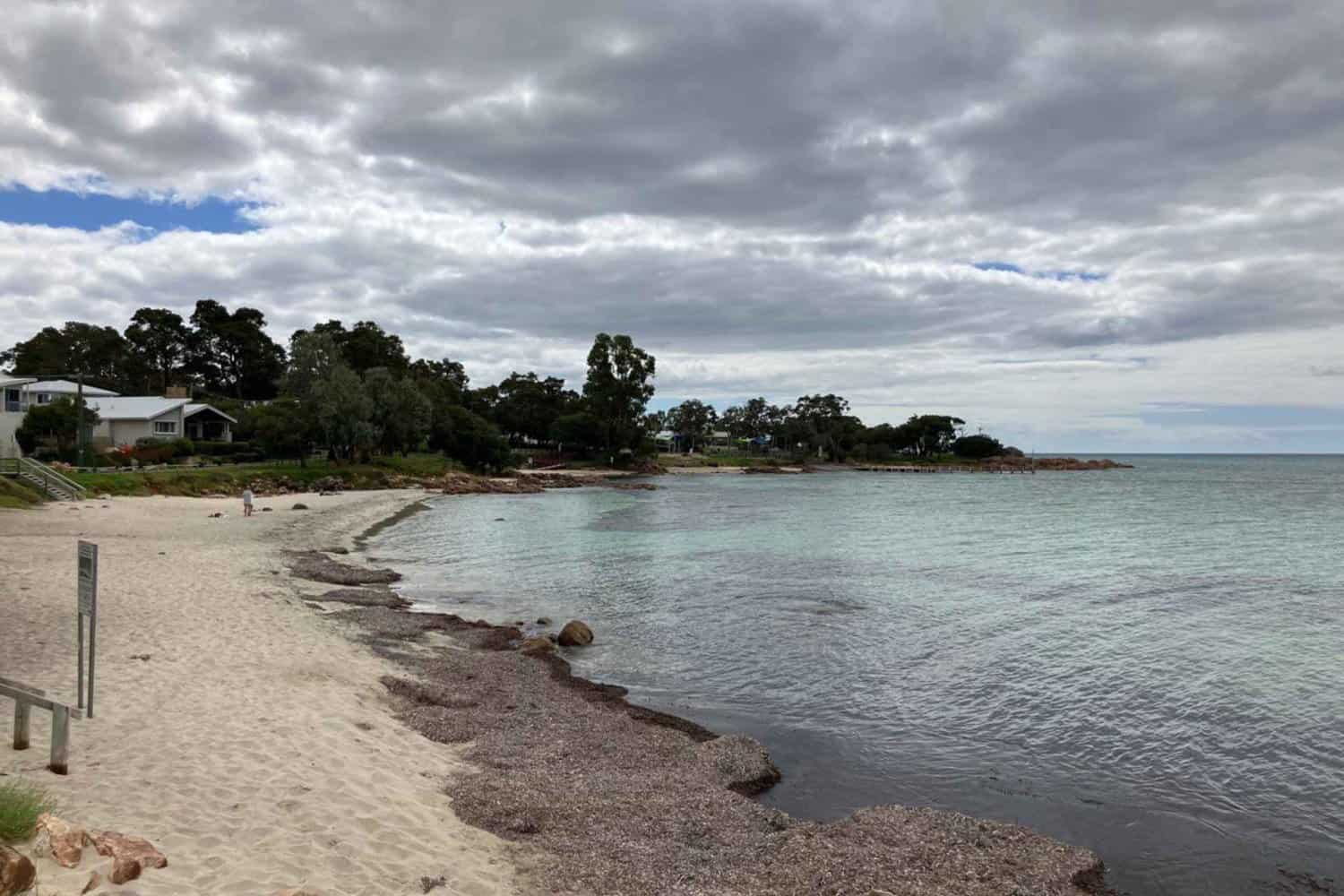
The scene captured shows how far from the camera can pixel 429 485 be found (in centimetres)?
8031

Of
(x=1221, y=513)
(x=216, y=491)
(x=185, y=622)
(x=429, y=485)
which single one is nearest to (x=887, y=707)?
(x=185, y=622)

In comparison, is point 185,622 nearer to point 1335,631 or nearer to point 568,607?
point 568,607

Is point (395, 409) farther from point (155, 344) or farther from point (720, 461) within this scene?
point (720, 461)

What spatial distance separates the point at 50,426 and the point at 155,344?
6872cm

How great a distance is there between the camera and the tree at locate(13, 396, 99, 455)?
191 feet

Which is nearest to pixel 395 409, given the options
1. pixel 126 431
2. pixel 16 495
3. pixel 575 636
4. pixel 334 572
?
pixel 126 431

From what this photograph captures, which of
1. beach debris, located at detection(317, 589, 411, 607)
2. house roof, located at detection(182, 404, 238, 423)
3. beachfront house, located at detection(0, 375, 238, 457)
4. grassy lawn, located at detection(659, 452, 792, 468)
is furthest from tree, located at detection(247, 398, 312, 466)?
grassy lawn, located at detection(659, 452, 792, 468)

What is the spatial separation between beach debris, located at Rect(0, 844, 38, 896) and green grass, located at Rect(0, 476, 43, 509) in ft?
119

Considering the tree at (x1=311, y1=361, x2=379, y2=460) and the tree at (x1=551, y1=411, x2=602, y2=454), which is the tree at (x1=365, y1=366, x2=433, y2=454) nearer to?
the tree at (x1=311, y1=361, x2=379, y2=460)

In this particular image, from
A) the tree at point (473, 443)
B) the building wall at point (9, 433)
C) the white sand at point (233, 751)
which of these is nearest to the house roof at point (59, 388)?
the building wall at point (9, 433)

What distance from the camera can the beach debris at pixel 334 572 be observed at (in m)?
26.3

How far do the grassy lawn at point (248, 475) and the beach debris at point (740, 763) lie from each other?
1753 inches

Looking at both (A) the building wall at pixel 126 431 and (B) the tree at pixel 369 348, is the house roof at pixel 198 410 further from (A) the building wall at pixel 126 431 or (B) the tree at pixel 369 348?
(B) the tree at pixel 369 348

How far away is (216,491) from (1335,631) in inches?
2234
